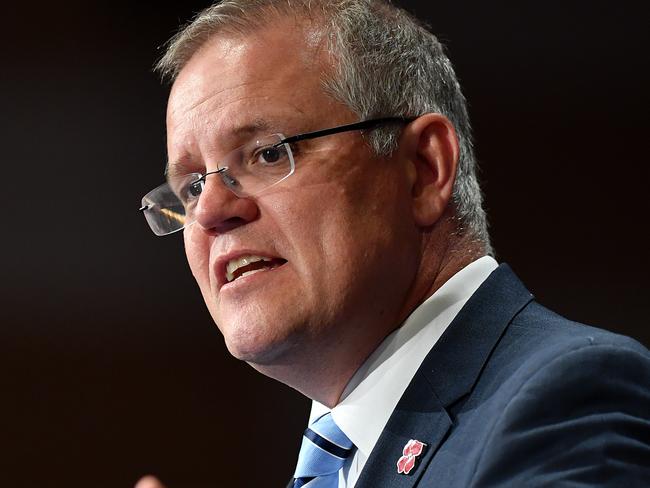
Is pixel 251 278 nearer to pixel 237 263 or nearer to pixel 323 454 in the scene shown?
pixel 237 263

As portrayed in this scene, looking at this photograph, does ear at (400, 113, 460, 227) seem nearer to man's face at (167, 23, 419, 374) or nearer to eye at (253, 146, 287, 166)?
man's face at (167, 23, 419, 374)

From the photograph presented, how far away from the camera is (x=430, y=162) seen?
6.73 ft

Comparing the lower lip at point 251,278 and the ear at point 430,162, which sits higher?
the ear at point 430,162

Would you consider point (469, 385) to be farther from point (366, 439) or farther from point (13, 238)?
point (13, 238)

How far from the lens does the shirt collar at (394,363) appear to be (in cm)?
187

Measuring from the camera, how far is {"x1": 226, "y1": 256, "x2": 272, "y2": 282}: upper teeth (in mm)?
1908

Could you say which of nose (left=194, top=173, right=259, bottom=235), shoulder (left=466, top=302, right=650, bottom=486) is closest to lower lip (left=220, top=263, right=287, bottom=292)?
nose (left=194, top=173, right=259, bottom=235)

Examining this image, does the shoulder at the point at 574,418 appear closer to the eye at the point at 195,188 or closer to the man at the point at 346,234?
the man at the point at 346,234

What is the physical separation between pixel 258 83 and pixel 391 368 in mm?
629

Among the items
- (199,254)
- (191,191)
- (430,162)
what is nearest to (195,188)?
(191,191)

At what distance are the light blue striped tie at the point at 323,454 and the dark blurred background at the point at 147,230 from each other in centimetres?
178

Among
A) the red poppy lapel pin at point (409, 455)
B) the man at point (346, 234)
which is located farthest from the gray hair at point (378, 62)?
the red poppy lapel pin at point (409, 455)

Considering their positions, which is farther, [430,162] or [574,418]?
[430,162]

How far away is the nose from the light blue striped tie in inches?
17.7
